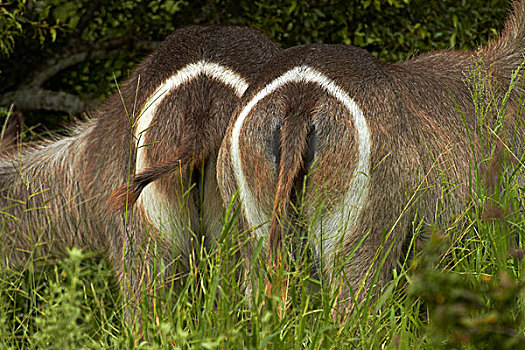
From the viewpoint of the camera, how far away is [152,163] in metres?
2.93

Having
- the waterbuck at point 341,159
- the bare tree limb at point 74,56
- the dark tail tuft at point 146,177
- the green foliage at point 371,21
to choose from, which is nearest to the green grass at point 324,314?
the waterbuck at point 341,159

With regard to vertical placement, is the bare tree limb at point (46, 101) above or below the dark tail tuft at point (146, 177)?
below

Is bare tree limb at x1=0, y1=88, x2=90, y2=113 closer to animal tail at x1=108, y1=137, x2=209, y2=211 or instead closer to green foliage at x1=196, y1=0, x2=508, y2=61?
green foliage at x1=196, y1=0, x2=508, y2=61

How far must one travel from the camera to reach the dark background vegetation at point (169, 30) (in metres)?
5.58

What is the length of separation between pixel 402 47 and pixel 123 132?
3284 millimetres

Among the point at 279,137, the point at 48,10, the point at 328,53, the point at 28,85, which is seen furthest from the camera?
the point at 28,85

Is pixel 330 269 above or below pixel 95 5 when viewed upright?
below

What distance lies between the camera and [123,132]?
316 centimetres

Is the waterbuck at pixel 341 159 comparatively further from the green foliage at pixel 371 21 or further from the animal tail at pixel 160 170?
the green foliage at pixel 371 21

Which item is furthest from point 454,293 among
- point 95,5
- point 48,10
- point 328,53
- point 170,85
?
point 95,5

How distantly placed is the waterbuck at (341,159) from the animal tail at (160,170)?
0.49ft

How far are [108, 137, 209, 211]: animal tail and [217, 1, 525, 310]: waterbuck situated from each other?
150mm

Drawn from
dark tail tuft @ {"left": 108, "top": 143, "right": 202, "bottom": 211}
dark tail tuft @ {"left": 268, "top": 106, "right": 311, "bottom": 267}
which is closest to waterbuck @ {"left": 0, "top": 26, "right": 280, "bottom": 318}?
dark tail tuft @ {"left": 108, "top": 143, "right": 202, "bottom": 211}

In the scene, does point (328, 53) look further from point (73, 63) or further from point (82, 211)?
point (73, 63)
